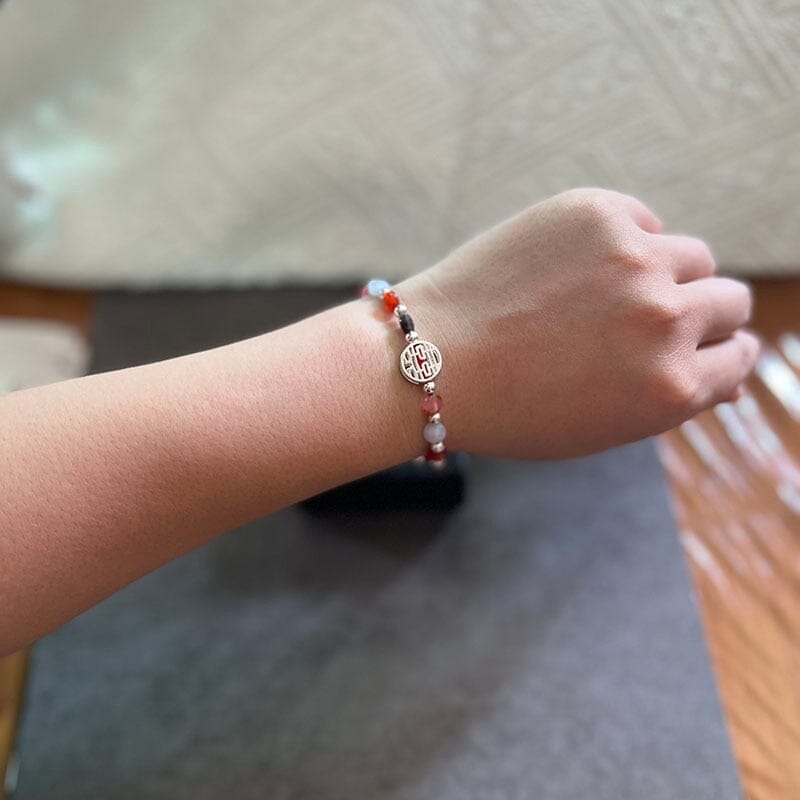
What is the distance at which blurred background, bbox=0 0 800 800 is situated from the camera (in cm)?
72

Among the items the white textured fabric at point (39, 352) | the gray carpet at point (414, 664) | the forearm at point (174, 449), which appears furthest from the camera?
the white textured fabric at point (39, 352)

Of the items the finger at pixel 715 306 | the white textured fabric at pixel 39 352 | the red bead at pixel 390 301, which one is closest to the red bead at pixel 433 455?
the red bead at pixel 390 301

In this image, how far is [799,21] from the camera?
0.71m

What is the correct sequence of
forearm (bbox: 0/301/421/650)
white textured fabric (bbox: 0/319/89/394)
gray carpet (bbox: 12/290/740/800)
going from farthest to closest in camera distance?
white textured fabric (bbox: 0/319/89/394), gray carpet (bbox: 12/290/740/800), forearm (bbox: 0/301/421/650)

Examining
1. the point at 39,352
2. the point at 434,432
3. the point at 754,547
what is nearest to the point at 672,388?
the point at 434,432

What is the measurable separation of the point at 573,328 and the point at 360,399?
0.55 ft

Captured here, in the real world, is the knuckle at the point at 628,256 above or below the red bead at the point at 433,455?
above

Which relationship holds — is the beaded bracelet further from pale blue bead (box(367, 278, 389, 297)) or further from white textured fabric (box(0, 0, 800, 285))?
white textured fabric (box(0, 0, 800, 285))

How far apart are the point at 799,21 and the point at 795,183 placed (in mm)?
155

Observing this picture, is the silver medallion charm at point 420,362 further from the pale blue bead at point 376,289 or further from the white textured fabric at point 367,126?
the white textured fabric at point 367,126

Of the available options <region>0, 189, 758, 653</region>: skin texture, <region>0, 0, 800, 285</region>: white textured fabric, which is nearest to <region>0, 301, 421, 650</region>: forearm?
<region>0, 189, 758, 653</region>: skin texture

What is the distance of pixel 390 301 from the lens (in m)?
0.61

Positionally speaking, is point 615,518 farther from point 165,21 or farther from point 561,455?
point 165,21

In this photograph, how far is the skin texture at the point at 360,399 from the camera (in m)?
0.53
